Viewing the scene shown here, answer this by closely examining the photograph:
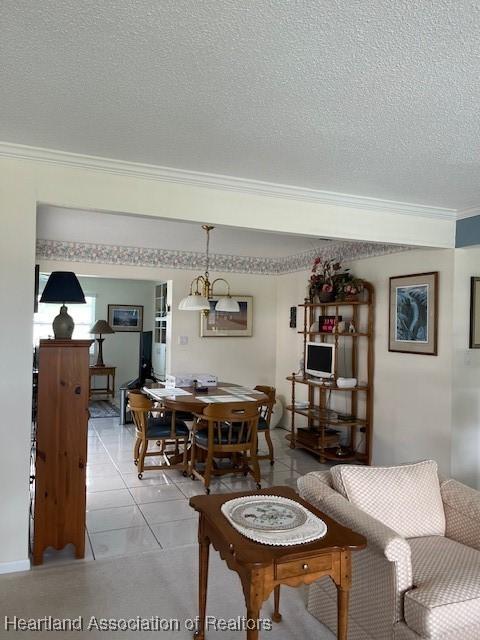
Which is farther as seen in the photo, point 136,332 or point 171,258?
point 136,332

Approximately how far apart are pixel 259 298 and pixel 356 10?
216 inches

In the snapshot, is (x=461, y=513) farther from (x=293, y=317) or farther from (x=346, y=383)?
(x=293, y=317)

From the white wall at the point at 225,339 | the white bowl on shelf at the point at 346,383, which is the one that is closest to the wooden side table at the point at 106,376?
the white wall at the point at 225,339

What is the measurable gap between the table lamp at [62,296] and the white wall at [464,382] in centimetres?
302

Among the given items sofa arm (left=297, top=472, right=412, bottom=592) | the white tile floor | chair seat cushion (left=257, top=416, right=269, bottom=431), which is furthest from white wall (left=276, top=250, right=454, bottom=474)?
sofa arm (left=297, top=472, right=412, bottom=592)

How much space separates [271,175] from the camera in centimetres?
320

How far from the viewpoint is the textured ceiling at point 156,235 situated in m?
4.73

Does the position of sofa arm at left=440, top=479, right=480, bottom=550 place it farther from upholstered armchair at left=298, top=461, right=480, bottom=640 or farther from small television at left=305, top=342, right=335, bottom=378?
small television at left=305, top=342, right=335, bottom=378

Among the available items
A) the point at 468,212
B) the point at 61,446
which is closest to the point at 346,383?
the point at 468,212

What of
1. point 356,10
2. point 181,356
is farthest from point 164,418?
point 356,10

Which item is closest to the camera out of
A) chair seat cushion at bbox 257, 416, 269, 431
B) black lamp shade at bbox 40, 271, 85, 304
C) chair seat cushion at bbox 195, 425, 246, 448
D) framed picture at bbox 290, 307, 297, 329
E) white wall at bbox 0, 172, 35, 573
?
white wall at bbox 0, 172, 35, 573

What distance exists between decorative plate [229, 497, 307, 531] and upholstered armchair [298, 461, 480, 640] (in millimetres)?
292

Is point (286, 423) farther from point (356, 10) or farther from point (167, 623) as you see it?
point (356, 10)

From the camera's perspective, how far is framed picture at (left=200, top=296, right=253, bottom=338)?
666 centimetres
